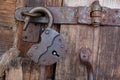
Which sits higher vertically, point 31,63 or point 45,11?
point 45,11

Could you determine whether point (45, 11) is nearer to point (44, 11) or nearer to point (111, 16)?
point (44, 11)

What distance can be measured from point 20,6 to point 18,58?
0.19 metres

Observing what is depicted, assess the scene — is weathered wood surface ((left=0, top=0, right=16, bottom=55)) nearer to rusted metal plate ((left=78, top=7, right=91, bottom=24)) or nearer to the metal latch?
the metal latch

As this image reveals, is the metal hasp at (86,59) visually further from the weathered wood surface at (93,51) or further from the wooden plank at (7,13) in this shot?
the wooden plank at (7,13)

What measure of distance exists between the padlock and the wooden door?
87mm

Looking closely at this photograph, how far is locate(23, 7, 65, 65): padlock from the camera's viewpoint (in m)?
0.95

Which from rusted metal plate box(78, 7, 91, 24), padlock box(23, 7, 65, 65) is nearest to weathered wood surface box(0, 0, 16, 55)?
padlock box(23, 7, 65, 65)

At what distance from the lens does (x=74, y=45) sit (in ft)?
3.44

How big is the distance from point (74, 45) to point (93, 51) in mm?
71

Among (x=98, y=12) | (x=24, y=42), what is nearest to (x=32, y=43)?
(x=24, y=42)

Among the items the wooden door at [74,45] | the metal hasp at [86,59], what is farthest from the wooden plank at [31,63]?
the metal hasp at [86,59]

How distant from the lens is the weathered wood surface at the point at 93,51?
104cm

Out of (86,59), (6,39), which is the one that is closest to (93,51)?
(86,59)

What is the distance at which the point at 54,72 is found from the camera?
1057mm
